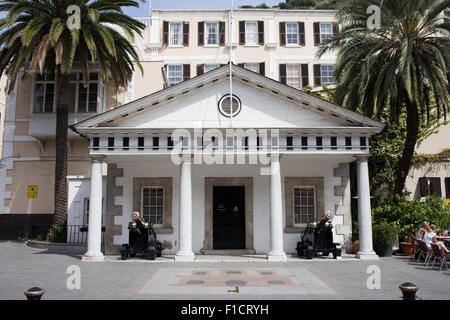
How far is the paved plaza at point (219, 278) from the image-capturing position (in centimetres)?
866

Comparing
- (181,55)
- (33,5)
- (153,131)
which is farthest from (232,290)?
(181,55)

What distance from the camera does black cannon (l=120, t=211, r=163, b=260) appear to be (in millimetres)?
14086

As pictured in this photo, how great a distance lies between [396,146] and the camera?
1925 cm

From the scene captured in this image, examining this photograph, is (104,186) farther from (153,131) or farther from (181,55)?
(181,55)

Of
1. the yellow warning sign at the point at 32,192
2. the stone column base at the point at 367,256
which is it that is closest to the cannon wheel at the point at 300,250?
the stone column base at the point at 367,256

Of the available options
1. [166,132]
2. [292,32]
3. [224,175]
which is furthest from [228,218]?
[292,32]

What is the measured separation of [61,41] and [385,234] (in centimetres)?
1548

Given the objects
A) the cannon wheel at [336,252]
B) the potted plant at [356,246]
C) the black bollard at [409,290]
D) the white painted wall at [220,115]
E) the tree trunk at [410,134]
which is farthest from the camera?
the tree trunk at [410,134]

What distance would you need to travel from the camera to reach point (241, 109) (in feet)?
48.5

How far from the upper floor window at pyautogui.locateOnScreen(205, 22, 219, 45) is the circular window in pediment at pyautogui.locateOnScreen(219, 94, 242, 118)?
1803cm

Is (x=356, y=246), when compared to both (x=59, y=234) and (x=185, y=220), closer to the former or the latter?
(x=185, y=220)

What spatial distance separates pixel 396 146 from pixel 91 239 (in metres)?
14.4

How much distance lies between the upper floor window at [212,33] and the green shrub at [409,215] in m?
20.1

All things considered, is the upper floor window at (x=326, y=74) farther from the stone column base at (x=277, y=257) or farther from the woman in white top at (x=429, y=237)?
the stone column base at (x=277, y=257)
